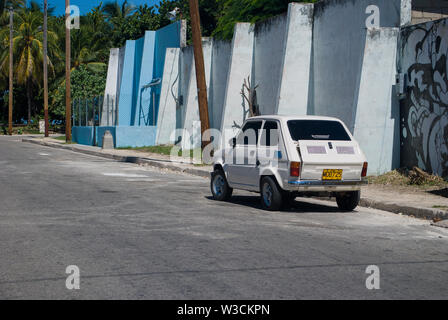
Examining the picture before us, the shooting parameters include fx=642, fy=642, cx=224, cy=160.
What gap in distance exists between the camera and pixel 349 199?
11523 millimetres

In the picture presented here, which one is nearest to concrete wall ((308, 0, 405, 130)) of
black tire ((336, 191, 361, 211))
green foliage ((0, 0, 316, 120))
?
black tire ((336, 191, 361, 211))

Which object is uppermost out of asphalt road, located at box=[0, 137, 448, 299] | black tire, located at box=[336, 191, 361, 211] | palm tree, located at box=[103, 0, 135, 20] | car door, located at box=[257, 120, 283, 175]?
palm tree, located at box=[103, 0, 135, 20]

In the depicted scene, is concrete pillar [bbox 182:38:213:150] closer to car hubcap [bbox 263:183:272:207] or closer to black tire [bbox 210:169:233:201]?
black tire [bbox 210:169:233:201]

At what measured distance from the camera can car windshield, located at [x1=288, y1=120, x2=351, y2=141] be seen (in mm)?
11055

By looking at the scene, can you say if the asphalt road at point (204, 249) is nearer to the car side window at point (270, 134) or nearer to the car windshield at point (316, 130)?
the car side window at point (270, 134)

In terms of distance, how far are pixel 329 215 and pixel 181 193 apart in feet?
12.7

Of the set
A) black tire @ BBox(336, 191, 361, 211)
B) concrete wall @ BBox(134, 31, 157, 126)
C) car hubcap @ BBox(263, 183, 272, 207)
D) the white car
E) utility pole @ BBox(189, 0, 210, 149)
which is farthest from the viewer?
concrete wall @ BBox(134, 31, 157, 126)

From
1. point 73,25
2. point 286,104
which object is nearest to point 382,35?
point 286,104

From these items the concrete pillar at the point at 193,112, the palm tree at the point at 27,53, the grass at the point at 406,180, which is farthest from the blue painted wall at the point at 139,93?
the palm tree at the point at 27,53

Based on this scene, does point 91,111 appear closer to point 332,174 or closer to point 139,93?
point 139,93

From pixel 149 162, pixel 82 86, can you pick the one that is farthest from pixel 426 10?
pixel 82 86

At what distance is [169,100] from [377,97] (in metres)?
17.7

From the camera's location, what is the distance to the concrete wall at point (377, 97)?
15805mm

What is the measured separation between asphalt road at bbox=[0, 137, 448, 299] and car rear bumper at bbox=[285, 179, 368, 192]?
0.45 metres
